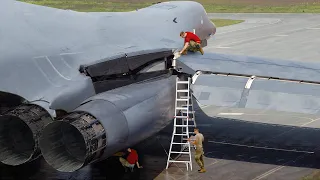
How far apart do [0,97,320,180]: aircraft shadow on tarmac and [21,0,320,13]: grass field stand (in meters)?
49.1

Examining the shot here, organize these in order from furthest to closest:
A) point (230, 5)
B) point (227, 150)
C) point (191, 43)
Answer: point (230, 5), point (227, 150), point (191, 43)

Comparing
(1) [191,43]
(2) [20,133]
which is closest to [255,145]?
(1) [191,43]

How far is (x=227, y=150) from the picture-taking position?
56.3 feet

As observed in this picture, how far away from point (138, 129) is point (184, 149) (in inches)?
172

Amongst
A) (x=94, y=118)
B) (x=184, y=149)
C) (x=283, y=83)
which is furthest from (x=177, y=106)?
(x=94, y=118)

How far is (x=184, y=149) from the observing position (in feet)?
56.6

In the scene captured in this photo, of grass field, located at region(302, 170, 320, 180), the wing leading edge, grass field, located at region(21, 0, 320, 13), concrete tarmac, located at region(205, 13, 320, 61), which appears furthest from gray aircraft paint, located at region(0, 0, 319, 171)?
grass field, located at region(21, 0, 320, 13)

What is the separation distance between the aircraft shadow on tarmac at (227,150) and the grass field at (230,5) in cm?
4911

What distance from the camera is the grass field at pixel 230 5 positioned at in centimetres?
6919

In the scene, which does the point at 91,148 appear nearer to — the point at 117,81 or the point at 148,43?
the point at 117,81

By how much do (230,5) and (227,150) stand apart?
6073cm

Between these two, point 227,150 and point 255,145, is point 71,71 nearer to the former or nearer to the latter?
point 227,150

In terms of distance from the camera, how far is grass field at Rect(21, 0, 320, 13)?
6919 centimetres

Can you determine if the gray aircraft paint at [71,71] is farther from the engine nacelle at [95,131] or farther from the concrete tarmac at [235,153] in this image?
the concrete tarmac at [235,153]
